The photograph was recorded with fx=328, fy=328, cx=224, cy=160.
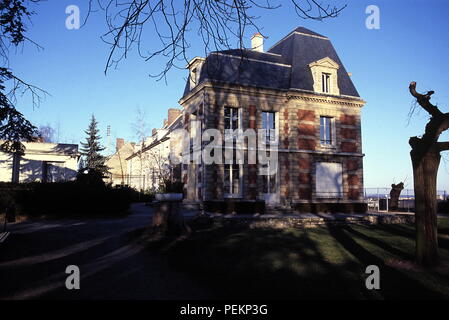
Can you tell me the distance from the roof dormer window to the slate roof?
332 mm

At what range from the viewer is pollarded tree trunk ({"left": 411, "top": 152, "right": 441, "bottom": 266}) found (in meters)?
6.45

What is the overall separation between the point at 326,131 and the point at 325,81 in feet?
10.0

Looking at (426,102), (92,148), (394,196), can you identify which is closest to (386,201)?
(394,196)

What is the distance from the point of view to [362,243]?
9.16 metres

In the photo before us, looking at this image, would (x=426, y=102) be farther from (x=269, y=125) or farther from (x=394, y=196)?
(x=394, y=196)

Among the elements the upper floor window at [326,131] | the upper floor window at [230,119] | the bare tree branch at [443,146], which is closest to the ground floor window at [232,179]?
the upper floor window at [230,119]

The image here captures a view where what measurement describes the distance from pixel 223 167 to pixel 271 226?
227 inches

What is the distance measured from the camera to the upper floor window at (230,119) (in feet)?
59.8

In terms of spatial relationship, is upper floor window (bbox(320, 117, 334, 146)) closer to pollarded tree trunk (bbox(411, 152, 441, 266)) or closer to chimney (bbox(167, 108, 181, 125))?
pollarded tree trunk (bbox(411, 152, 441, 266))

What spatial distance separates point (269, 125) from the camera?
750 inches

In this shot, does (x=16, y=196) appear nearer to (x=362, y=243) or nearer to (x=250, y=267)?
(x=250, y=267)

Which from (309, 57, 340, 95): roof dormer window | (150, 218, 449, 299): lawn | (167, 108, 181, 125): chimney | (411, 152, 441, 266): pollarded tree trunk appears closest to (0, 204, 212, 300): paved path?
(150, 218, 449, 299): lawn

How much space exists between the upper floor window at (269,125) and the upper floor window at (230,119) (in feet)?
5.50

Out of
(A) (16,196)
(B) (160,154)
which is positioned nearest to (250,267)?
(A) (16,196)
